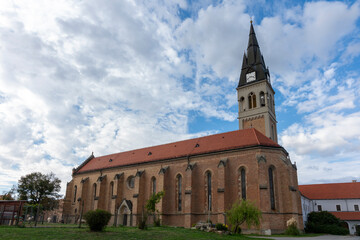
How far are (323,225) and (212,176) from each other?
16980mm

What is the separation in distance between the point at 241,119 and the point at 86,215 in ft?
107

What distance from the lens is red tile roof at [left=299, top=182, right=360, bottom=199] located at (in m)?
49.4

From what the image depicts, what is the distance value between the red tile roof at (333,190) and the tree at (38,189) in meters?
51.9

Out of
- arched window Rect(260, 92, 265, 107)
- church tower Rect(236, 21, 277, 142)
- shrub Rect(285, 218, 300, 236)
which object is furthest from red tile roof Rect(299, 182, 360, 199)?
shrub Rect(285, 218, 300, 236)

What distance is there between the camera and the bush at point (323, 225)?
34.7 meters

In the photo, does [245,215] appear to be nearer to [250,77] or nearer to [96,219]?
[96,219]

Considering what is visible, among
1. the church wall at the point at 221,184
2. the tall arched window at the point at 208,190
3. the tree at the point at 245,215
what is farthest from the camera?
the tall arched window at the point at 208,190

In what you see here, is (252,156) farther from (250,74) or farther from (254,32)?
(254,32)

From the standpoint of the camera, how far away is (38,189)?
5394 centimetres

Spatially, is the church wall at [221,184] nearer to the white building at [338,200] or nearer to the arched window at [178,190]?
the arched window at [178,190]

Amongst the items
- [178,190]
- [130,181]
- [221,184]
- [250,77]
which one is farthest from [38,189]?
[250,77]

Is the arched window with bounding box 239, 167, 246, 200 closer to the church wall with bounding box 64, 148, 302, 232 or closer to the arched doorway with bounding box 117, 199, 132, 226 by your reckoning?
the church wall with bounding box 64, 148, 302, 232

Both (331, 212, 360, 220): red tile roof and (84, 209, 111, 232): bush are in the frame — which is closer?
(84, 209, 111, 232): bush

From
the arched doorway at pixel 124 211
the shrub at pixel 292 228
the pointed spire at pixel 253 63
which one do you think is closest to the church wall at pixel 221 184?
the arched doorway at pixel 124 211
